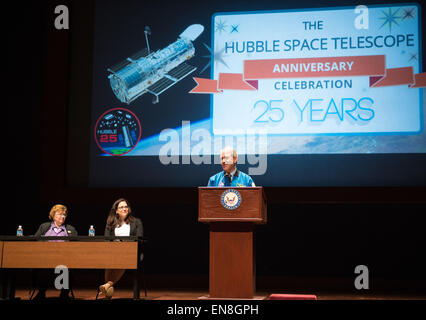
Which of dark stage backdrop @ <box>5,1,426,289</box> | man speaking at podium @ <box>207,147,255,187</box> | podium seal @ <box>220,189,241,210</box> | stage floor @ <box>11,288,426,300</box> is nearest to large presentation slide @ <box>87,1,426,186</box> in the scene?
dark stage backdrop @ <box>5,1,426,289</box>

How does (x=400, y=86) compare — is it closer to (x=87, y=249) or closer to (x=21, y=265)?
(x=87, y=249)

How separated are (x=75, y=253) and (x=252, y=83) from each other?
2.60m

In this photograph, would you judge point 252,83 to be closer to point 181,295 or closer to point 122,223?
point 122,223

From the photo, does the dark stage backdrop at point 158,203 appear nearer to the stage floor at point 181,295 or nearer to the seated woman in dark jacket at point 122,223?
the stage floor at point 181,295

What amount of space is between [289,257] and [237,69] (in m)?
2.13

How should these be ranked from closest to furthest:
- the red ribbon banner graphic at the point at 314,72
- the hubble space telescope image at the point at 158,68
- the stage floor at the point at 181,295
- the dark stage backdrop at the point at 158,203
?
the stage floor at the point at 181,295 < the red ribbon banner graphic at the point at 314,72 < the dark stage backdrop at the point at 158,203 < the hubble space telescope image at the point at 158,68

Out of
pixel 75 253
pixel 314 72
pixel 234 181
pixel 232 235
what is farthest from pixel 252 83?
pixel 75 253

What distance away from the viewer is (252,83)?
19.1 ft

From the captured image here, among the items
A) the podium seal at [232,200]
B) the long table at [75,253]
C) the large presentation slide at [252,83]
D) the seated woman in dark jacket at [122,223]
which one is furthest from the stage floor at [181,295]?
the podium seal at [232,200]

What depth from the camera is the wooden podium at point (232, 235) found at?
4023 mm

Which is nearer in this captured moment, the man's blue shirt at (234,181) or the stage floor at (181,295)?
the man's blue shirt at (234,181)

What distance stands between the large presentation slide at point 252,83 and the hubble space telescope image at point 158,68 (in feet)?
0.04

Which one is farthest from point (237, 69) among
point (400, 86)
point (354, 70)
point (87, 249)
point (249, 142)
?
point (87, 249)

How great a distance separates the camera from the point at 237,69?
5887mm
